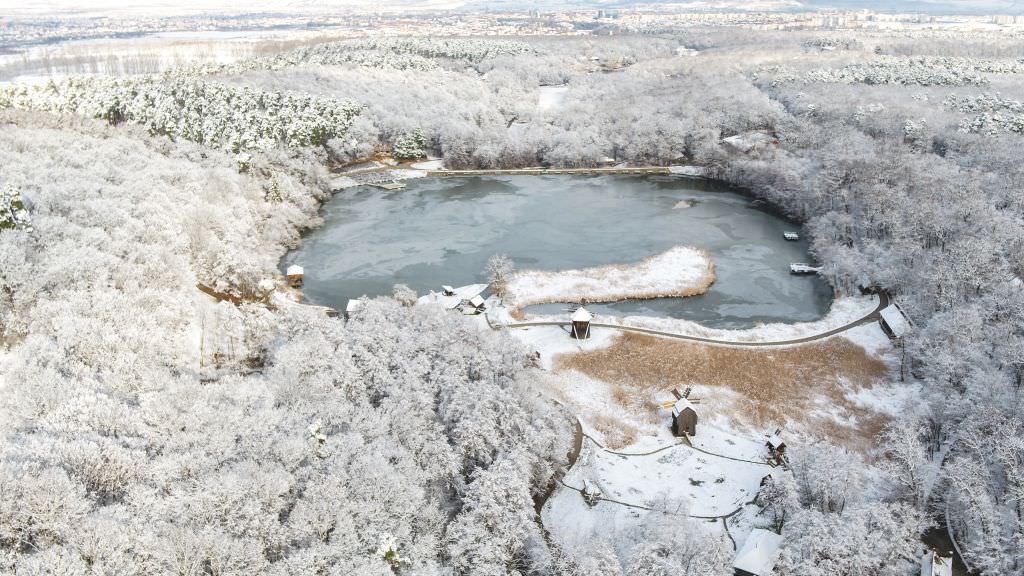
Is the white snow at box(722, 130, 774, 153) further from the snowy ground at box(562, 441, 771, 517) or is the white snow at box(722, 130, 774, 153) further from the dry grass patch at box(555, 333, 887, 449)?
the snowy ground at box(562, 441, 771, 517)

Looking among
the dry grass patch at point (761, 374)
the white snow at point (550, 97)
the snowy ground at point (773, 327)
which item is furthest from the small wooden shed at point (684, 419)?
the white snow at point (550, 97)

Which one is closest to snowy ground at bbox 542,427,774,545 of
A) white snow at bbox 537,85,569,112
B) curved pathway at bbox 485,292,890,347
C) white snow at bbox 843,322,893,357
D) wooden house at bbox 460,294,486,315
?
curved pathway at bbox 485,292,890,347

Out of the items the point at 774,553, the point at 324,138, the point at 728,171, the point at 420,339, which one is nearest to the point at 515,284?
the point at 420,339

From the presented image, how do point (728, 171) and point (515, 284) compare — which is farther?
point (728, 171)

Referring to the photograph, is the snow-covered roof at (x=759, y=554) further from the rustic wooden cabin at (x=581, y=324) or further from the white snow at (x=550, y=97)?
the white snow at (x=550, y=97)

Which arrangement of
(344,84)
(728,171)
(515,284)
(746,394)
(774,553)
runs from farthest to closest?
(344,84)
(728,171)
(515,284)
(746,394)
(774,553)

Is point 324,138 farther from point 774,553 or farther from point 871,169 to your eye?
point 774,553
